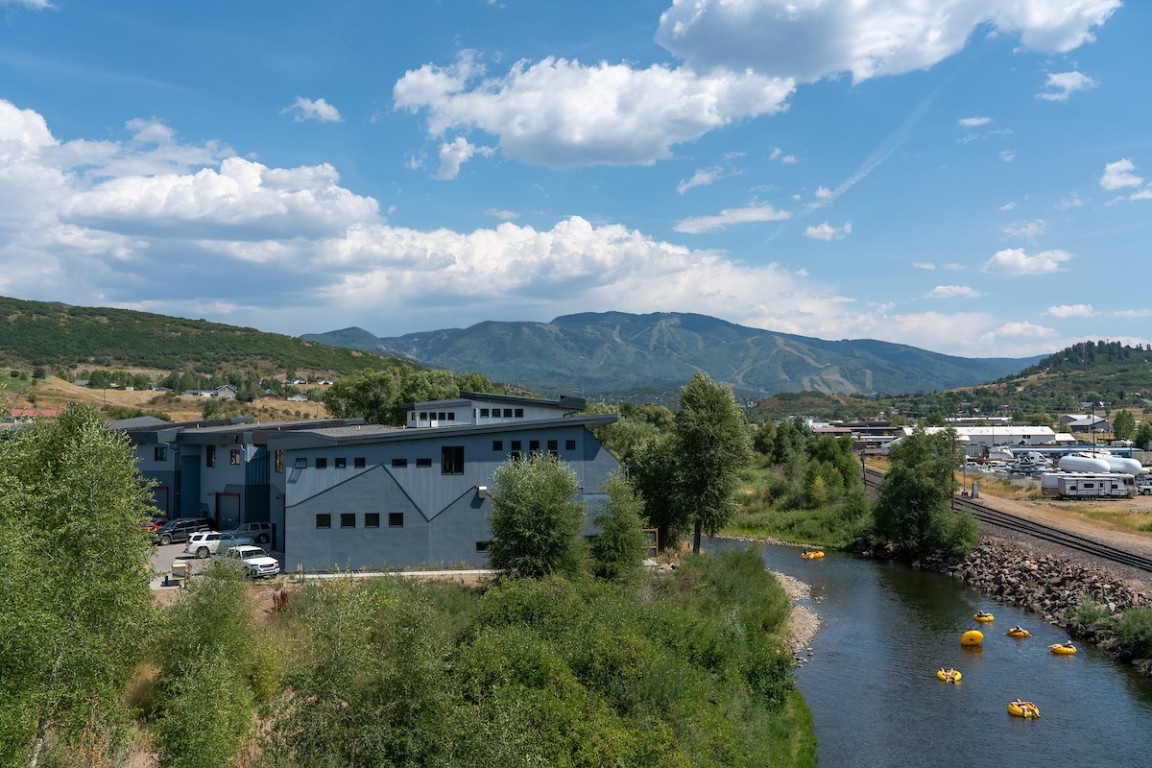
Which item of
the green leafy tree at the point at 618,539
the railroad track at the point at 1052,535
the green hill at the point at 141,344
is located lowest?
the railroad track at the point at 1052,535

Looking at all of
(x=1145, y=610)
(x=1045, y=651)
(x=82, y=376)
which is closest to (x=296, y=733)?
(x=1045, y=651)

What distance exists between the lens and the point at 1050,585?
46.8m

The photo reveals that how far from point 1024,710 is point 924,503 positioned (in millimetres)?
30435

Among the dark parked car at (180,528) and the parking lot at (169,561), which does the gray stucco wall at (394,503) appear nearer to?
the parking lot at (169,561)

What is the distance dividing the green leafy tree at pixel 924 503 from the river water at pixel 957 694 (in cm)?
1092

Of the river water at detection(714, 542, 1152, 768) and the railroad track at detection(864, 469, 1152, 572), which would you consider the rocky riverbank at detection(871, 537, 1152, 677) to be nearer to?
the river water at detection(714, 542, 1152, 768)

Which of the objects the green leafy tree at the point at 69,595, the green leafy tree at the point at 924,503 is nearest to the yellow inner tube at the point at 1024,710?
the green leafy tree at the point at 924,503

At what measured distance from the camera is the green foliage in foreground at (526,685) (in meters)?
16.4

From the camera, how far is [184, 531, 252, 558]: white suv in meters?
39.8

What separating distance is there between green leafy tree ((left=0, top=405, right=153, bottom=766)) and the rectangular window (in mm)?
18741

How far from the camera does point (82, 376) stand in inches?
5044

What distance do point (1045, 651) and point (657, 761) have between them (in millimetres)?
27243

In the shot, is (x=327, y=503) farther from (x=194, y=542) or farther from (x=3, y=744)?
(x=3, y=744)

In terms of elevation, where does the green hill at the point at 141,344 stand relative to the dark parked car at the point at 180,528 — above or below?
above
